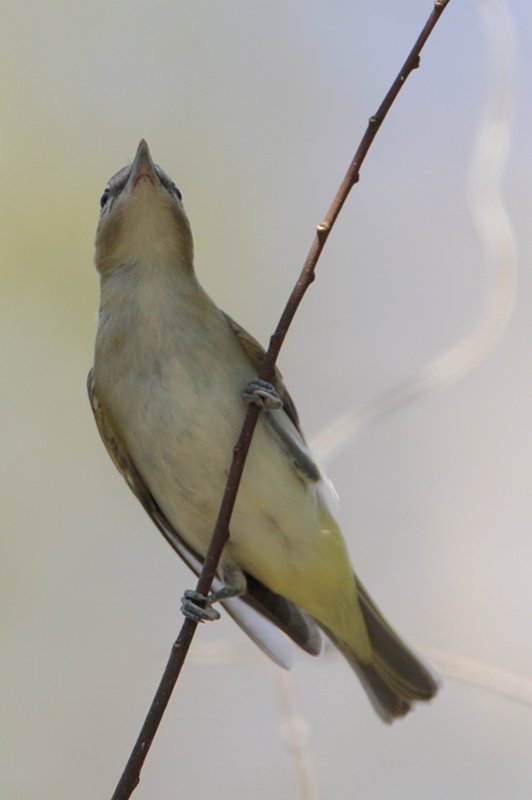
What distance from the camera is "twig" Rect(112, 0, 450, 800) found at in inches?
77.9

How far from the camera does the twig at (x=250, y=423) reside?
1.98 m

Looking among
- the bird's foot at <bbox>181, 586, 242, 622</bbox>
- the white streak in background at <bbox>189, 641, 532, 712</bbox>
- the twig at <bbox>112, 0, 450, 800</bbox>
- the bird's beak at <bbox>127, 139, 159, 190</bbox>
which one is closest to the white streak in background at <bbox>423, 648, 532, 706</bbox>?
the white streak in background at <bbox>189, 641, 532, 712</bbox>

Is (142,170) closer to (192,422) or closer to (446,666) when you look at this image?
(192,422)

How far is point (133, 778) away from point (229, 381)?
1.42 m

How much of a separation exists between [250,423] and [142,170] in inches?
40.4

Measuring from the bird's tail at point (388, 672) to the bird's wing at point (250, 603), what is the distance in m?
0.12

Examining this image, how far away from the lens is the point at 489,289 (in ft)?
11.6

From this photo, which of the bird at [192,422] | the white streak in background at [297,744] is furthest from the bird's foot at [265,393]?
the white streak in background at [297,744]

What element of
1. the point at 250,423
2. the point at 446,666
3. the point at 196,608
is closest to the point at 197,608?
the point at 196,608

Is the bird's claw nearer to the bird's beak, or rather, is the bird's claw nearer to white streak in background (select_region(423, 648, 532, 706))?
white streak in background (select_region(423, 648, 532, 706))

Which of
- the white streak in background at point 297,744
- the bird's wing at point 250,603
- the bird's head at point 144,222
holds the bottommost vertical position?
the white streak in background at point 297,744

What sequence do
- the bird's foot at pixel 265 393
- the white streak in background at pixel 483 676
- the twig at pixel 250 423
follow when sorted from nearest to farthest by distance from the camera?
the twig at pixel 250 423 < the bird's foot at pixel 265 393 < the white streak in background at pixel 483 676

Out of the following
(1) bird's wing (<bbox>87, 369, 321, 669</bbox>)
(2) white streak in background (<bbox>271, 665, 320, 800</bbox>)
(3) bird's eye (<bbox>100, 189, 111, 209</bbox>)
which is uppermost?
(3) bird's eye (<bbox>100, 189, 111, 209</bbox>)

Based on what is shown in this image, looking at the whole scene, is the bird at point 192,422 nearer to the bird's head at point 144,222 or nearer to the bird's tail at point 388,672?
the bird's head at point 144,222
